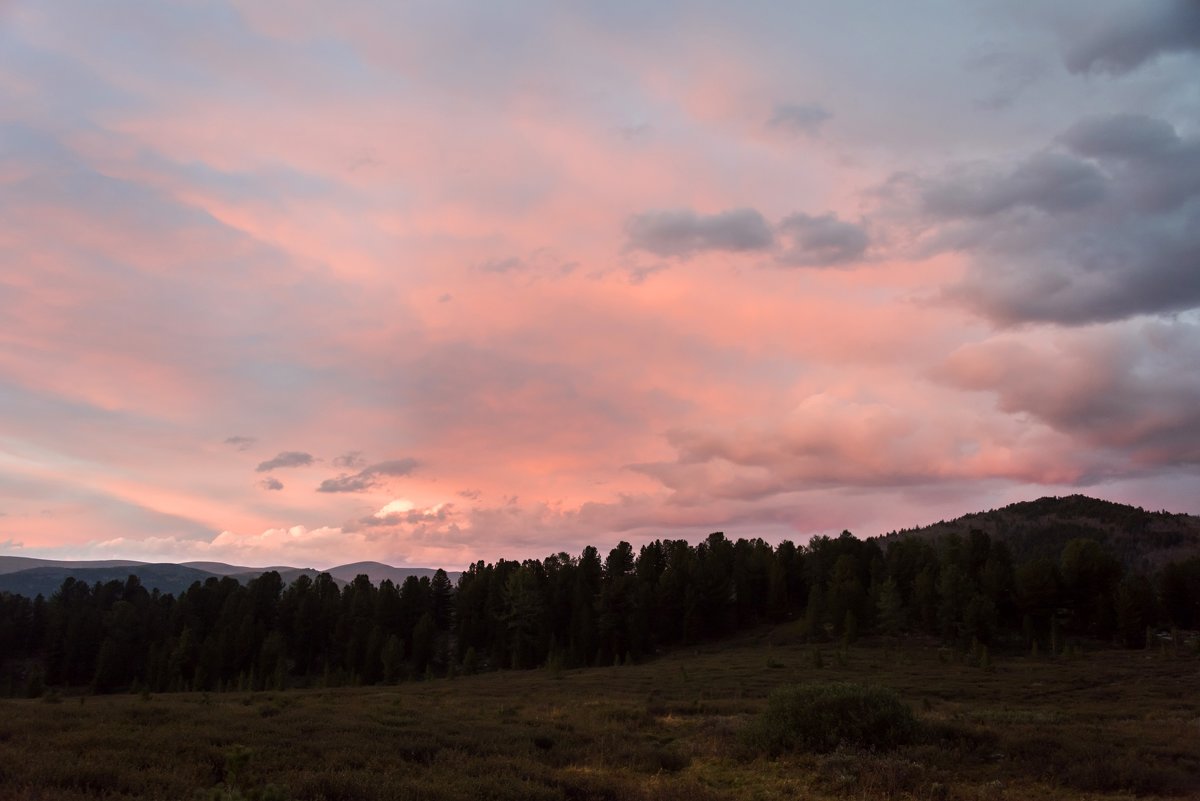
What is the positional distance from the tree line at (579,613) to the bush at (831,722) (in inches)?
2595

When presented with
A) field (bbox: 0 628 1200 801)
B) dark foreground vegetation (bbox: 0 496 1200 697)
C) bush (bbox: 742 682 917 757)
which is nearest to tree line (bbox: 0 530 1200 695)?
dark foreground vegetation (bbox: 0 496 1200 697)

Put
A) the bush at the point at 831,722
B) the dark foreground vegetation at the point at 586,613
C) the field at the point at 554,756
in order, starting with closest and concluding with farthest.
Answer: the field at the point at 554,756
the bush at the point at 831,722
the dark foreground vegetation at the point at 586,613

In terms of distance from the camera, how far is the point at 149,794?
15633 mm

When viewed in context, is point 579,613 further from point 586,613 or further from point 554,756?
point 554,756

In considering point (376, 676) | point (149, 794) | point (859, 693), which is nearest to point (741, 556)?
point (376, 676)

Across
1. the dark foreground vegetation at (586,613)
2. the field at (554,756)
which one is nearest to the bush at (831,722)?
the field at (554,756)

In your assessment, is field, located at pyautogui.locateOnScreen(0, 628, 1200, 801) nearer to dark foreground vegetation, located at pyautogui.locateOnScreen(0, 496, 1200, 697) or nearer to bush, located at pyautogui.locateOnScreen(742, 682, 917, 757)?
bush, located at pyautogui.locateOnScreen(742, 682, 917, 757)

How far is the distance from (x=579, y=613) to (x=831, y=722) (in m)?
83.2

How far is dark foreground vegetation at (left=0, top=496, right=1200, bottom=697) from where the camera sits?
3642 inches

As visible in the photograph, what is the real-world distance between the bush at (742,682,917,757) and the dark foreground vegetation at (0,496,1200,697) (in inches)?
2447

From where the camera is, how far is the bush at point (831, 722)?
1004 inches

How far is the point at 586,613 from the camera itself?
4112 inches

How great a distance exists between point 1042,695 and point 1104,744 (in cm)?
2955

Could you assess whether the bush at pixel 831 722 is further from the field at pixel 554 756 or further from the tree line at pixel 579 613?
the tree line at pixel 579 613
